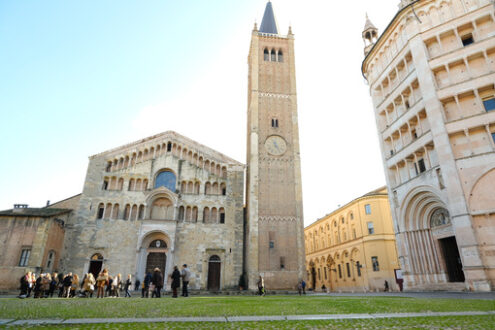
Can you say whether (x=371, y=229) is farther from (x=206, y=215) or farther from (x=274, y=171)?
(x=206, y=215)

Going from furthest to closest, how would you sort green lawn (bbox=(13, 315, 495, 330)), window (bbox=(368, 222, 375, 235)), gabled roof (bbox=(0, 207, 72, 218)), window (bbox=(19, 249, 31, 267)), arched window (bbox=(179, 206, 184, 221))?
window (bbox=(368, 222, 375, 235))
arched window (bbox=(179, 206, 184, 221))
gabled roof (bbox=(0, 207, 72, 218))
window (bbox=(19, 249, 31, 267))
green lawn (bbox=(13, 315, 495, 330))

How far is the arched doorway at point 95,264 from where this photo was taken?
2646 cm

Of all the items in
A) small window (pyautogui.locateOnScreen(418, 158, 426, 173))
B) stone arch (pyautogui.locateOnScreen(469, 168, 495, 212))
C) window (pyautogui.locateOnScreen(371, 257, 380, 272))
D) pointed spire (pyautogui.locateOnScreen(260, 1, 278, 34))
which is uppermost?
pointed spire (pyautogui.locateOnScreen(260, 1, 278, 34))

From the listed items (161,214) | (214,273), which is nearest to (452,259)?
(214,273)

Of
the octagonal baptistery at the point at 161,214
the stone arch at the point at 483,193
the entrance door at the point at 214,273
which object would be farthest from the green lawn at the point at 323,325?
the entrance door at the point at 214,273

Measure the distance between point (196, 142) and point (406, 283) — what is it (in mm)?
22446

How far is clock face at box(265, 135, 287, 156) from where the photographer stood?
105 ft

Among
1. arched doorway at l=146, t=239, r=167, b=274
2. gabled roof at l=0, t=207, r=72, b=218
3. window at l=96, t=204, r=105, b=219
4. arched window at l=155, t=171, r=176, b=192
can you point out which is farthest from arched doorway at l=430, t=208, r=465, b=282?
gabled roof at l=0, t=207, r=72, b=218

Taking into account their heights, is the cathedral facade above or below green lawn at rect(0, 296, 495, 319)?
above

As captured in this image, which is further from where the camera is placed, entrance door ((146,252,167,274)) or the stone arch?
entrance door ((146,252,167,274))

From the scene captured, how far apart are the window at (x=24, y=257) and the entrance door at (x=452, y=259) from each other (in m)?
31.5

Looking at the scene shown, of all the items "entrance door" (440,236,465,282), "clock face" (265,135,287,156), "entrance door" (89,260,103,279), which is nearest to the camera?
"entrance door" (440,236,465,282)

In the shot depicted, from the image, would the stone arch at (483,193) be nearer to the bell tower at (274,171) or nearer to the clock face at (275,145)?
the bell tower at (274,171)

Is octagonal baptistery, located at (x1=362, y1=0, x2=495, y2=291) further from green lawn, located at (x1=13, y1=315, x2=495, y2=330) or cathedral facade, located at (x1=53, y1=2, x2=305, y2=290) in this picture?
green lawn, located at (x1=13, y1=315, x2=495, y2=330)
